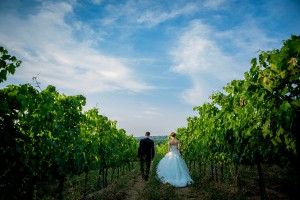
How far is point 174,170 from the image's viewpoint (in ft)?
35.6

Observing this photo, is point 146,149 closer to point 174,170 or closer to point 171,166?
point 171,166

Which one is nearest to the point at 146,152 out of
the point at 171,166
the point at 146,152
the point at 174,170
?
the point at 146,152

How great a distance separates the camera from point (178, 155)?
11.6 metres

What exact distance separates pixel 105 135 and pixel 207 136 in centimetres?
500

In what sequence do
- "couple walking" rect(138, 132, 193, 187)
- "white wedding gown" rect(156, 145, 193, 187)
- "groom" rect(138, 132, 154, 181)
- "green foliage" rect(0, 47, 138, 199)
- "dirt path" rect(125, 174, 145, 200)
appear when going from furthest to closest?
"groom" rect(138, 132, 154, 181) < "couple walking" rect(138, 132, 193, 187) < "white wedding gown" rect(156, 145, 193, 187) < "dirt path" rect(125, 174, 145, 200) < "green foliage" rect(0, 47, 138, 199)

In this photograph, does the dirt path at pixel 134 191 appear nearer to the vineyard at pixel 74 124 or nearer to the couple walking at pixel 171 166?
the couple walking at pixel 171 166

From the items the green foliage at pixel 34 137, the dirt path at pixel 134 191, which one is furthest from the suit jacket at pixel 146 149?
the green foliage at pixel 34 137

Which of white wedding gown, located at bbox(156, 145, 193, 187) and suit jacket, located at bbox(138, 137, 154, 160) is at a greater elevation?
suit jacket, located at bbox(138, 137, 154, 160)

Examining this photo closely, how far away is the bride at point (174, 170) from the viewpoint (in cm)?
1053

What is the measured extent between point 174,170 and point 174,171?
5 centimetres

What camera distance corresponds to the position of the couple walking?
10609 millimetres

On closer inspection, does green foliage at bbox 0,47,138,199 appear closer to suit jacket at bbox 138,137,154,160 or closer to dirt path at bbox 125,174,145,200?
dirt path at bbox 125,174,145,200

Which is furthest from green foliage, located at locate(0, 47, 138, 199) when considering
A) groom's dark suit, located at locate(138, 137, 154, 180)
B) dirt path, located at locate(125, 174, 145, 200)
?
groom's dark suit, located at locate(138, 137, 154, 180)

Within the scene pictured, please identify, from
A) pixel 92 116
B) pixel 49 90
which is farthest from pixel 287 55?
pixel 92 116
